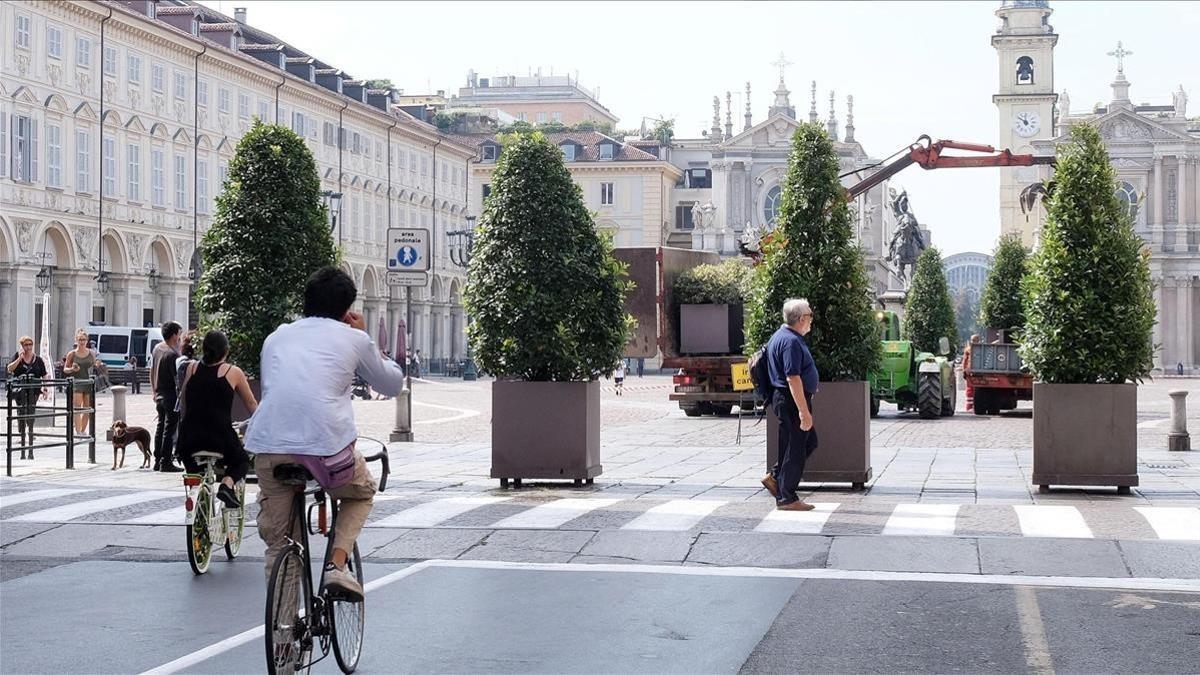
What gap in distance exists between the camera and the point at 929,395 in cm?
3497

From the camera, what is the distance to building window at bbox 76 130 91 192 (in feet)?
166

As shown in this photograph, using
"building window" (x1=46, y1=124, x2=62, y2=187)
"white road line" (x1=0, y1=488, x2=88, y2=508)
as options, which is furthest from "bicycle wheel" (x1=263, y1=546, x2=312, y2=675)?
"building window" (x1=46, y1=124, x2=62, y2=187)

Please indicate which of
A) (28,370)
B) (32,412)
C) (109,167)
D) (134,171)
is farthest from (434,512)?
(134,171)

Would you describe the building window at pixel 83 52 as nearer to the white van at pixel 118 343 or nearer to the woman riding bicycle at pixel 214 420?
the white van at pixel 118 343

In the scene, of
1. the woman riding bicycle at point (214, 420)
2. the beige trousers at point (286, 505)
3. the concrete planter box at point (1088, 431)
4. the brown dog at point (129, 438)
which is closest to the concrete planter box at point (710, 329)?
the brown dog at point (129, 438)

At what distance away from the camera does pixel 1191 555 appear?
438 inches

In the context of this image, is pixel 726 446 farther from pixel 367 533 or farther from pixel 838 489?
pixel 367 533

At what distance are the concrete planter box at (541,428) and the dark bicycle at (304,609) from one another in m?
8.44

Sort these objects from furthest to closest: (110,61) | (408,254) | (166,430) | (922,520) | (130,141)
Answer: (130,141) < (110,61) < (408,254) < (166,430) < (922,520)

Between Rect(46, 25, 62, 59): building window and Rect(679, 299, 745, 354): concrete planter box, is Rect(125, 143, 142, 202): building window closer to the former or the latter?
Rect(46, 25, 62, 59): building window

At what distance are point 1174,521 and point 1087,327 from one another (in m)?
2.63

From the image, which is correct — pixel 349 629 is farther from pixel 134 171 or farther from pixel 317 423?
pixel 134 171

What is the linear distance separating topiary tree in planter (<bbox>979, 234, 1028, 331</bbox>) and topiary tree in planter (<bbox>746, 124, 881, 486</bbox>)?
2976cm

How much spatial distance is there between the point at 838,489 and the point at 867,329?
1.53 meters
